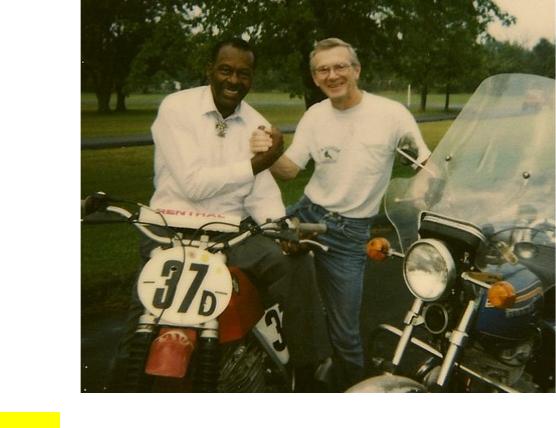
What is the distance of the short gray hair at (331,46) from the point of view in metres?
2.80

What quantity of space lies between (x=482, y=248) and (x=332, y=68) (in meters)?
1.12

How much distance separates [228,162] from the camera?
8.95 feet

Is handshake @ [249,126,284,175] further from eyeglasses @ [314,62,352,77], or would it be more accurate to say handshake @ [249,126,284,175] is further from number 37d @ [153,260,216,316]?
number 37d @ [153,260,216,316]

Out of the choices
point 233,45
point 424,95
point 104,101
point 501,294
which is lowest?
point 501,294

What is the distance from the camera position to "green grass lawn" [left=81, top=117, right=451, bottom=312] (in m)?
2.74

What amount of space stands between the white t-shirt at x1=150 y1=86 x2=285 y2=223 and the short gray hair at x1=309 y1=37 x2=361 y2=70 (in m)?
0.37

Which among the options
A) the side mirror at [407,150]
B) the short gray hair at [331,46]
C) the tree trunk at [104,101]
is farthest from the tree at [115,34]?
the side mirror at [407,150]

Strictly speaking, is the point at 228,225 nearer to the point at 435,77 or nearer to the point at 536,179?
the point at 536,179

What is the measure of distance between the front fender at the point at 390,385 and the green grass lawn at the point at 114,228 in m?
0.91

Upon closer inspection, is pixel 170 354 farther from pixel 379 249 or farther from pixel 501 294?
pixel 501 294
